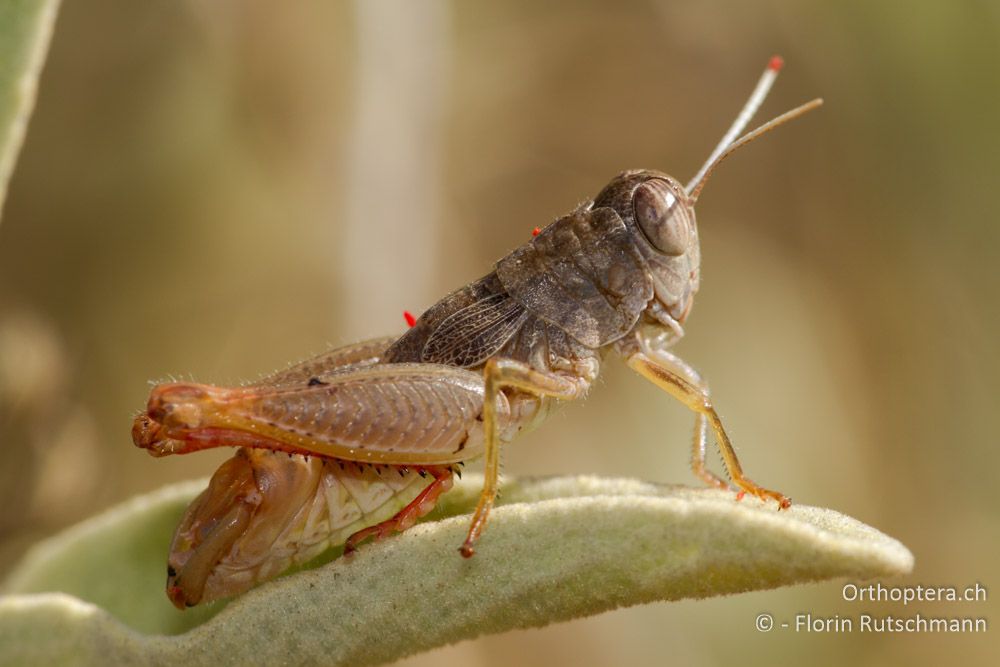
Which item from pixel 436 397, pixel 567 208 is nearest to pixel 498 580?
pixel 436 397

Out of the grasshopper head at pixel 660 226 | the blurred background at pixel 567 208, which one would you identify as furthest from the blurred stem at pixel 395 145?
the grasshopper head at pixel 660 226

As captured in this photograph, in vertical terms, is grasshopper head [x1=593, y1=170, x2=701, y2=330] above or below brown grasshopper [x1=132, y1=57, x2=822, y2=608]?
above

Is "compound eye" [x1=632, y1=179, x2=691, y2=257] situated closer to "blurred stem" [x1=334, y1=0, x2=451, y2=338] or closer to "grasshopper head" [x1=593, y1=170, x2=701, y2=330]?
"grasshopper head" [x1=593, y1=170, x2=701, y2=330]

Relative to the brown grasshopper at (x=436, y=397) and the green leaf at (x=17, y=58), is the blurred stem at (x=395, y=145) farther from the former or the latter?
the green leaf at (x=17, y=58)

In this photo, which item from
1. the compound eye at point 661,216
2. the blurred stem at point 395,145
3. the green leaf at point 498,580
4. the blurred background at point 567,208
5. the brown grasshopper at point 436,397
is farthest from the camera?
the blurred stem at point 395,145

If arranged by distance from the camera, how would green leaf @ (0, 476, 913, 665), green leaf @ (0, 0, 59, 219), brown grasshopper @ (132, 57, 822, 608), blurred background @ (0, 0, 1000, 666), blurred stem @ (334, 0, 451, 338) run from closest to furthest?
green leaf @ (0, 476, 913, 665) → green leaf @ (0, 0, 59, 219) → brown grasshopper @ (132, 57, 822, 608) → blurred background @ (0, 0, 1000, 666) → blurred stem @ (334, 0, 451, 338)

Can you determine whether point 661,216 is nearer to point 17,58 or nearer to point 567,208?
point 17,58

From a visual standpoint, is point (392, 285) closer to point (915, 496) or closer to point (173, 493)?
point (173, 493)

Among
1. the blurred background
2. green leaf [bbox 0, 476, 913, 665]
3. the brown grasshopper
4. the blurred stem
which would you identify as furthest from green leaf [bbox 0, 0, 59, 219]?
the blurred stem
